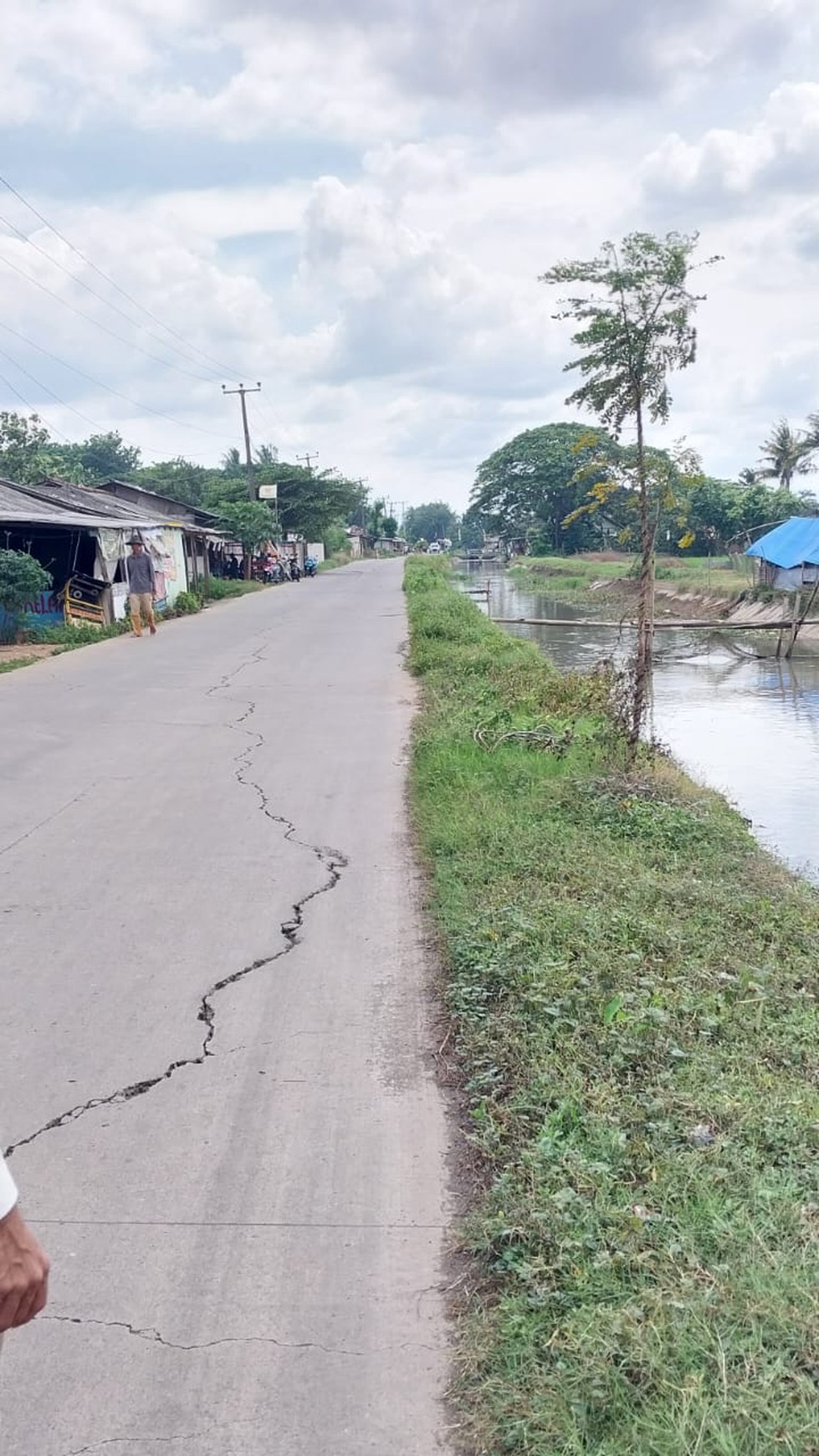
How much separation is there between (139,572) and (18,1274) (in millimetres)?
18766

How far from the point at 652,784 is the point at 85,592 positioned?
16137 millimetres

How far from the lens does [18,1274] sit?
1.75 metres

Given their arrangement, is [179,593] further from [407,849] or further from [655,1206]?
[655,1206]

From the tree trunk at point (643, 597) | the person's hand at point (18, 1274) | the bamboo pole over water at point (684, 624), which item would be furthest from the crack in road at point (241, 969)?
the bamboo pole over water at point (684, 624)

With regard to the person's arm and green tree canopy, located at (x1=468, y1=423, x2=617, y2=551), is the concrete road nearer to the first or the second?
the person's arm

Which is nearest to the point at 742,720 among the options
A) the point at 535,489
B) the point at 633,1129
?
the point at 633,1129

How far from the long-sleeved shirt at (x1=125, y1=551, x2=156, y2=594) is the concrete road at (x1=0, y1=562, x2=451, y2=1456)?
38.3ft

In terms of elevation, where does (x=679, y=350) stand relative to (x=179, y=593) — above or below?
above

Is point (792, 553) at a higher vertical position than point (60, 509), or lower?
lower

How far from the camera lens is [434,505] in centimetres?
19250

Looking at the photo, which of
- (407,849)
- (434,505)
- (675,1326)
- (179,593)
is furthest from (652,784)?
(434,505)

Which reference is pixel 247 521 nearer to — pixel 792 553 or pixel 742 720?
pixel 792 553

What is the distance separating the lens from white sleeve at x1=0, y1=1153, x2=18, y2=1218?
1.72 meters

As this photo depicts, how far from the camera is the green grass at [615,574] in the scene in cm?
3922
